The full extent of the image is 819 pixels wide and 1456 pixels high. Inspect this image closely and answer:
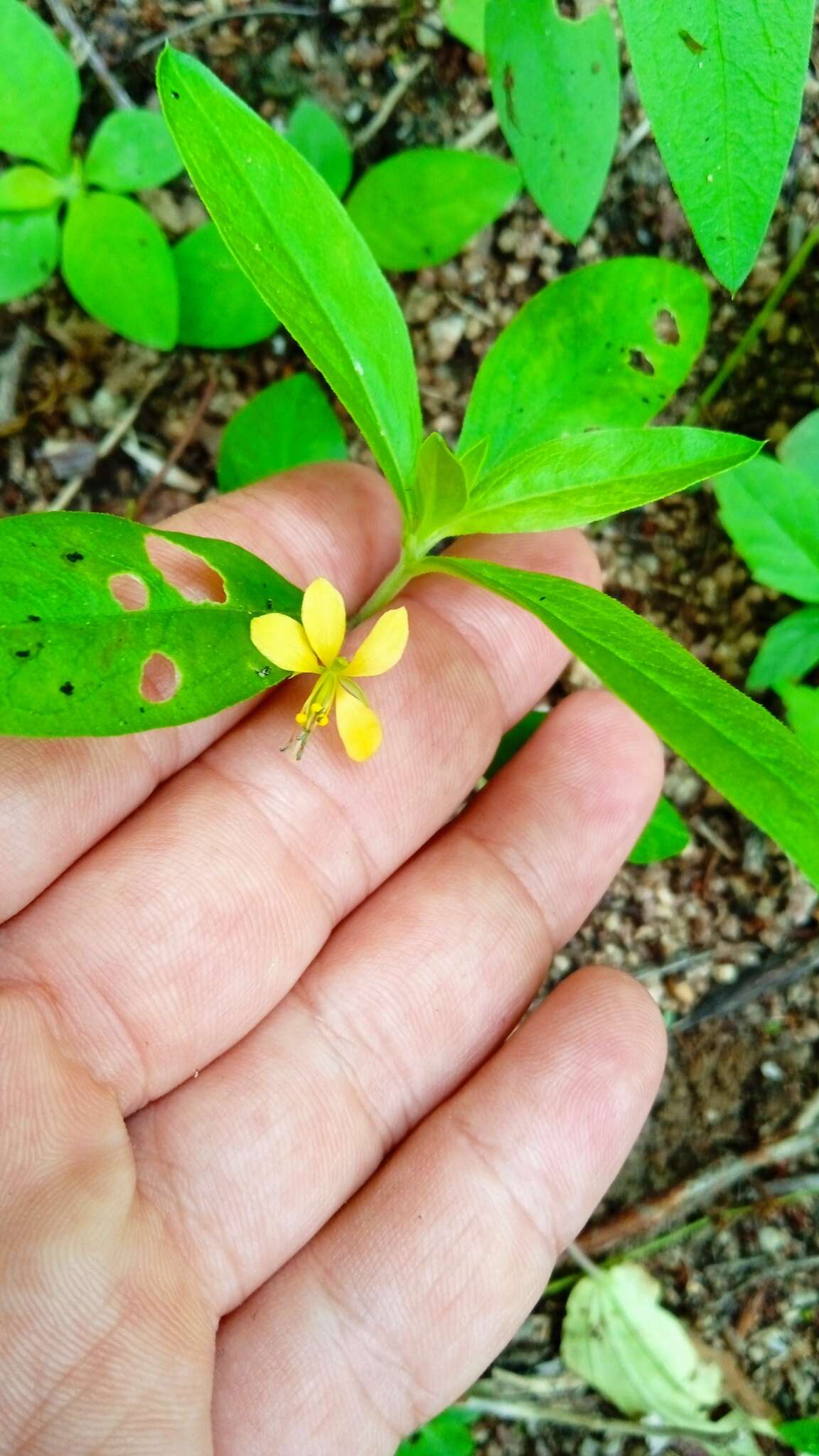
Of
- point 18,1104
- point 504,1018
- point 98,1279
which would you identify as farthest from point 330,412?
point 98,1279

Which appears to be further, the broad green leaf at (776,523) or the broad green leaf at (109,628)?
the broad green leaf at (776,523)

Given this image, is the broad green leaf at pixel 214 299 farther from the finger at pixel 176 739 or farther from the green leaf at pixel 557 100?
the green leaf at pixel 557 100

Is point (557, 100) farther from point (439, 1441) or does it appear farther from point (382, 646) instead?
point (439, 1441)

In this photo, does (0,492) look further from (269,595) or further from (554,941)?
(554,941)

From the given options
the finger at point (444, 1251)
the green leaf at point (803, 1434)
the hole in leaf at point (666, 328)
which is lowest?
the green leaf at point (803, 1434)

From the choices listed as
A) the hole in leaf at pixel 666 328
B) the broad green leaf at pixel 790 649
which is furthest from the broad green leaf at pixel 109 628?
the broad green leaf at pixel 790 649

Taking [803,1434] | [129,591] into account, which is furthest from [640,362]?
[803,1434]

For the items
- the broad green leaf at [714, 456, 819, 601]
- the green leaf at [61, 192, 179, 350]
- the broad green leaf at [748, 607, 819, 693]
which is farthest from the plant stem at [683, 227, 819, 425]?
the green leaf at [61, 192, 179, 350]
